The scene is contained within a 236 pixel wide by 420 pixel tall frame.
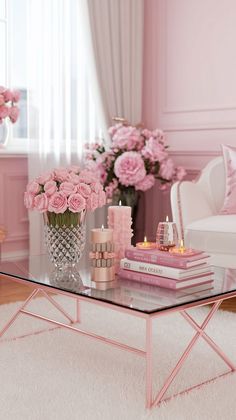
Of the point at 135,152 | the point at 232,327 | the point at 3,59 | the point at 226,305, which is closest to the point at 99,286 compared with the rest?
the point at 232,327

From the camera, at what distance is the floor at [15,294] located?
349cm

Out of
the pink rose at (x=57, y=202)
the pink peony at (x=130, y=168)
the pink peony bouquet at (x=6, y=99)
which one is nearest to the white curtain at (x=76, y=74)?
the pink peony at (x=130, y=168)

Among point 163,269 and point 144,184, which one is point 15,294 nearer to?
point 144,184

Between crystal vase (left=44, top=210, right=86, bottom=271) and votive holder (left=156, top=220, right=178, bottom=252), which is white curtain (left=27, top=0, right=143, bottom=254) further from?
votive holder (left=156, top=220, right=178, bottom=252)

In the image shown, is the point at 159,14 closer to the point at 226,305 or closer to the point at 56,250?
the point at 226,305

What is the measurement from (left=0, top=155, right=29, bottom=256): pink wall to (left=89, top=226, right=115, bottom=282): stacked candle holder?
222 centimetres

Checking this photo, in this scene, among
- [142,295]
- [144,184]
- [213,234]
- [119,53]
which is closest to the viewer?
[142,295]

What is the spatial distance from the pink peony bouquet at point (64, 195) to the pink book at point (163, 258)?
270 mm

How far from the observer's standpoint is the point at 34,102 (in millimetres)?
4465

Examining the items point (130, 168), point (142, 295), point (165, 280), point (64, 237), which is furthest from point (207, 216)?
point (142, 295)

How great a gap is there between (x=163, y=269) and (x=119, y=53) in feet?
9.85

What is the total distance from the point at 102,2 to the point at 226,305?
257cm

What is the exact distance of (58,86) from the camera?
14.9ft

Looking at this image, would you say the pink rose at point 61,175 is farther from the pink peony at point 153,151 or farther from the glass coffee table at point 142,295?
the pink peony at point 153,151
